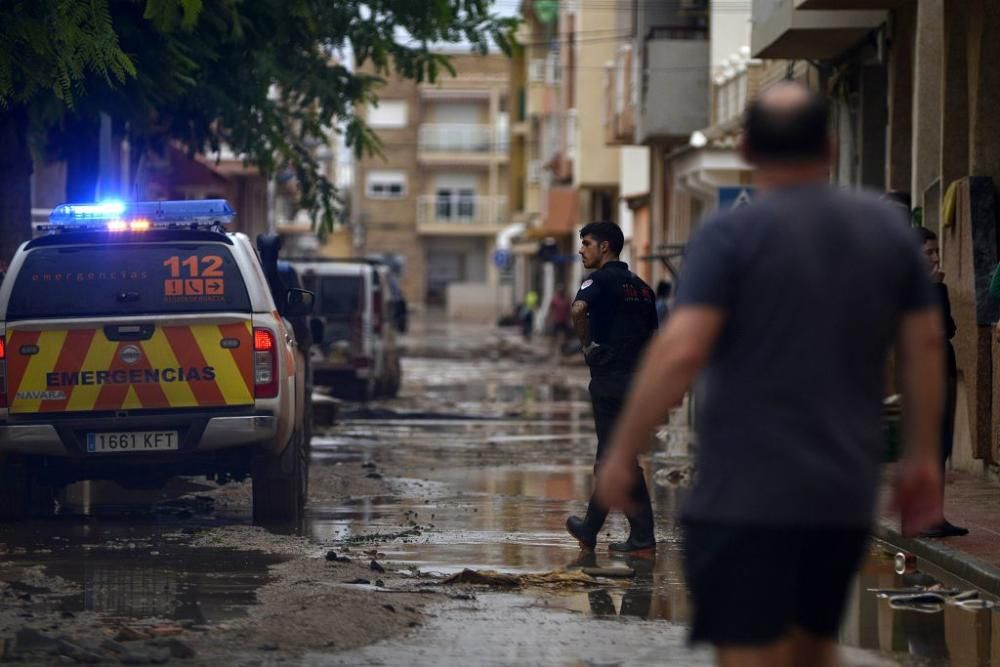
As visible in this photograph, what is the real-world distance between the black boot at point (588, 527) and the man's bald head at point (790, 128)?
6.31 m

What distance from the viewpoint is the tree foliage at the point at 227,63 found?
42.3ft

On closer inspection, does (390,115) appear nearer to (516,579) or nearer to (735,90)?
(735,90)

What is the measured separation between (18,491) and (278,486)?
1.59 metres

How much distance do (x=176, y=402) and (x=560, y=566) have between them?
2691 millimetres

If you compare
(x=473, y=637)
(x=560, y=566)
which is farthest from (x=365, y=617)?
(x=560, y=566)

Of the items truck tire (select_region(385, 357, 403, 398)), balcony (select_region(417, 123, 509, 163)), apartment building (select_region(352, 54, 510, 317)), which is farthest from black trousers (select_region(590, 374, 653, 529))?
balcony (select_region(417, 123, 509, 163))

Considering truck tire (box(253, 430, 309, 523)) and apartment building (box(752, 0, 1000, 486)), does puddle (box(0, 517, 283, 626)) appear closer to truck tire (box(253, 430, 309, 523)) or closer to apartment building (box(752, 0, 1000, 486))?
truck tire (box(253, 430, 309, 523))

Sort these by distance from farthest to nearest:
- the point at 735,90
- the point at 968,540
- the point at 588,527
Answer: the point at 735,90 < the point at 968,540 < the point at 588,527

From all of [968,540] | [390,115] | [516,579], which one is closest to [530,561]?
[516,579]

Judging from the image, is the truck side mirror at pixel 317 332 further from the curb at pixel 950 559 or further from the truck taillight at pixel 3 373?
the curb at pixel 950 559

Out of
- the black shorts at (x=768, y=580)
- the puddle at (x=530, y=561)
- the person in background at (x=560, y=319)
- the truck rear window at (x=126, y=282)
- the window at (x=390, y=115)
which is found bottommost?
the person in background at (x=560, y=319)

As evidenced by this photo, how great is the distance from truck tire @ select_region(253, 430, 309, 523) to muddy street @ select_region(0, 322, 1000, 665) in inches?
7.5

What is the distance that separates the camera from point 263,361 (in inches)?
475

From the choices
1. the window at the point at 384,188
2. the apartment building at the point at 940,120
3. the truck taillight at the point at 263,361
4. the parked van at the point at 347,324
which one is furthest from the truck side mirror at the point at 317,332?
Result: the window at the point at 384,188
